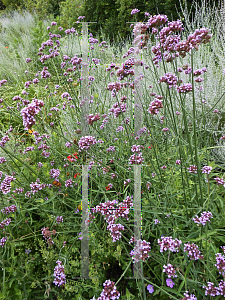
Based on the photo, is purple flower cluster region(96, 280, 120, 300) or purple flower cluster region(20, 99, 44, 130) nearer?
purple flower cluster region(96, 280, 120, 300)

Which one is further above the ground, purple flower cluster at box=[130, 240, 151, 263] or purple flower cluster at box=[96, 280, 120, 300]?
purple flower cluster at box=[130, 240, 151, 263]

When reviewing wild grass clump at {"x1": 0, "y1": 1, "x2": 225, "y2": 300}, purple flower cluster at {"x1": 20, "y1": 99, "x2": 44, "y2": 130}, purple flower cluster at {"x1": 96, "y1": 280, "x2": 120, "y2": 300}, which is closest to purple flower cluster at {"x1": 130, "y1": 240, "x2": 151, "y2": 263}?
wild grass clump at {"x1": 0, "y1": 1, "x2": 225, "y2": 300}

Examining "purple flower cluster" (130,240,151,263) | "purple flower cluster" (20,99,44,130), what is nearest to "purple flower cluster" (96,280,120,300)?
"purple flower cluster" (130,240,151,263)

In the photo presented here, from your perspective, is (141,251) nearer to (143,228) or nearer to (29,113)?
(143,228)

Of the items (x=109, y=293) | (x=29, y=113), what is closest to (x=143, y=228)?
(x=109, y=293)

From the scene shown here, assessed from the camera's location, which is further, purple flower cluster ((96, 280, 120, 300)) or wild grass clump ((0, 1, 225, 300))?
wild grass clump ((0, 1, 225, 300))

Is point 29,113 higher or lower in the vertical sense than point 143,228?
A: higher

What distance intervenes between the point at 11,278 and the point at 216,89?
3.31 metres

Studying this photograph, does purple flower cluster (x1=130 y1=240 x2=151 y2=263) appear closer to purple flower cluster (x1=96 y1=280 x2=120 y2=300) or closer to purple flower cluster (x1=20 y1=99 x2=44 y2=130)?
purple flower cluster (x1=96 y1=280 x2=120 y2=300)

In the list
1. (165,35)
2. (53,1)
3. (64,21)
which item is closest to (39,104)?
(165,35)

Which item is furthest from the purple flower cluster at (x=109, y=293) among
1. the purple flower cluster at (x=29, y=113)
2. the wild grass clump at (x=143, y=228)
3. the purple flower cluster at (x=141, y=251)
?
the purple flower cluster at (x=29, y=113)

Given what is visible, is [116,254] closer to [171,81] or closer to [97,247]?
[97,247]

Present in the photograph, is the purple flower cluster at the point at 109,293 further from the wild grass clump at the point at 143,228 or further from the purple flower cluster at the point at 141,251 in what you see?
the purple flower cluster at the point at 141,251

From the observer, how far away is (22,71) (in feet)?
17.7
